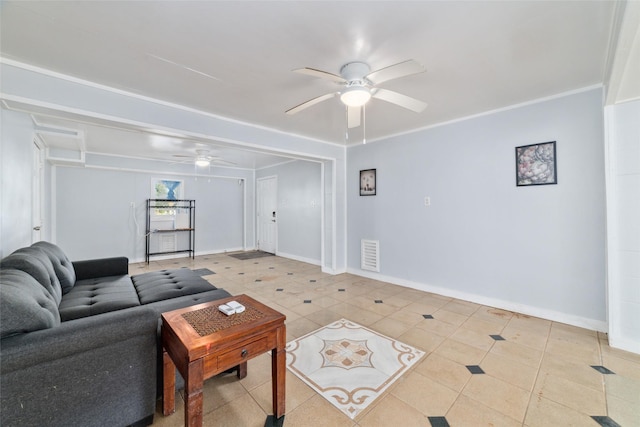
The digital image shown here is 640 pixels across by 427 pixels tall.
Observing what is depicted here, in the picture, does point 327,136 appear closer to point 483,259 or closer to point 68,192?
point 483,259

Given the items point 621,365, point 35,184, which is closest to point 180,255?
point 35,184

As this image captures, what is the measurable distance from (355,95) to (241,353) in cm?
200

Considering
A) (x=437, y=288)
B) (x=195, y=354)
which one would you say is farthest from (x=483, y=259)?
(x=195, y=354)

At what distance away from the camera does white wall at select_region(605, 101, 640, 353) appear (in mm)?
2299

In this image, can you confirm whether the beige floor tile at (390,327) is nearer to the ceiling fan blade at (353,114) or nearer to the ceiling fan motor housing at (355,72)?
the ceiling fan blade at (353,114)

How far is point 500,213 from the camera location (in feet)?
10.7

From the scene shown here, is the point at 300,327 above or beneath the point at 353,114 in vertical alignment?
beneath

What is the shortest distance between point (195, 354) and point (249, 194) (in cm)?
689

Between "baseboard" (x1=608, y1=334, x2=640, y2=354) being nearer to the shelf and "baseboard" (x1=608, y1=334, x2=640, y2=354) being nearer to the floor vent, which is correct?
the floor vent

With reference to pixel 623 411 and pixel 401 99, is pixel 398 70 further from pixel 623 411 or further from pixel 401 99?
pixel 623 411

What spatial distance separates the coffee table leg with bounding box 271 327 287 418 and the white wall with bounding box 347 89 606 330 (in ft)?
9.83

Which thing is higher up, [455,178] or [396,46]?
[396,46]

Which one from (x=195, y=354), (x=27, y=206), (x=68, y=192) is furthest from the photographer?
(x=68, y=192)

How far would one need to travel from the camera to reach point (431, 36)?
6.05 ft
